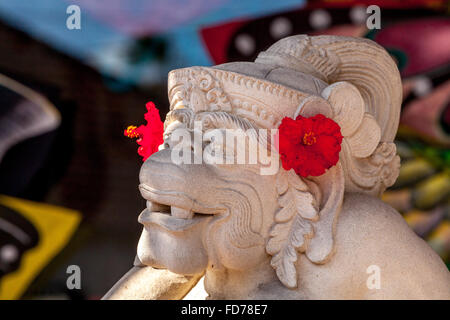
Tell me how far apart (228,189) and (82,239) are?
2361 millimetres

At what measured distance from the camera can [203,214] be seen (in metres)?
1.92

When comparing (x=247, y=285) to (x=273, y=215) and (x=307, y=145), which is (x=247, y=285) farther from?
(x=307, y=145)

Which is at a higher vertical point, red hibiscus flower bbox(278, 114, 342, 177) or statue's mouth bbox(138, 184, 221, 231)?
red hibiscus flower bbox(278, 114, 342, 177)

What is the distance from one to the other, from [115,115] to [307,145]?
95.9 inches

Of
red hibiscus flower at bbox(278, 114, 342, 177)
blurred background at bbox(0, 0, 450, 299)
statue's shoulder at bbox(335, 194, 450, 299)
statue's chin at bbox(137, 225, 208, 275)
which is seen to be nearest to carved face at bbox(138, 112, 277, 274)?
statue's chin at bbox(137, 225, 208, 275)

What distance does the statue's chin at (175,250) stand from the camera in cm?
185

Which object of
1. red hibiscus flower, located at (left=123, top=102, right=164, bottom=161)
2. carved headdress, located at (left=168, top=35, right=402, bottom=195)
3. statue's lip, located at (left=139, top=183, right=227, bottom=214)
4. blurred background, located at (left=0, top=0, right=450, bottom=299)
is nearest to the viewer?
statue's lip, located at (left=139, top=183, right=227, bottom=214)

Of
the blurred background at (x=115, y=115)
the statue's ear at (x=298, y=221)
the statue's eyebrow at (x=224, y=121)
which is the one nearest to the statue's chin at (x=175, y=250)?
the statue's ear at (x=298, y=221)

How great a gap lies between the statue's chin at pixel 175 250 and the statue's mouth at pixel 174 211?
0.03 metres

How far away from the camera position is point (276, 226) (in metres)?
1.94

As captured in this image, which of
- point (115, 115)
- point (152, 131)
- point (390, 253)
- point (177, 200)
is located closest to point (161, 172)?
point (177, 200)

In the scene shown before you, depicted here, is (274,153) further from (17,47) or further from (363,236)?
(17,47)

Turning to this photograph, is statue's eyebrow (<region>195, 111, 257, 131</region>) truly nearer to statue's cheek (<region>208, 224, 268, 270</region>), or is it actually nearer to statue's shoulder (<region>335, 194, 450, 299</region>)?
statue's cheek (<region>208, 224, 268, 270</region>)

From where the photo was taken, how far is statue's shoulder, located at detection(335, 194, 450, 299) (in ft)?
6.12
